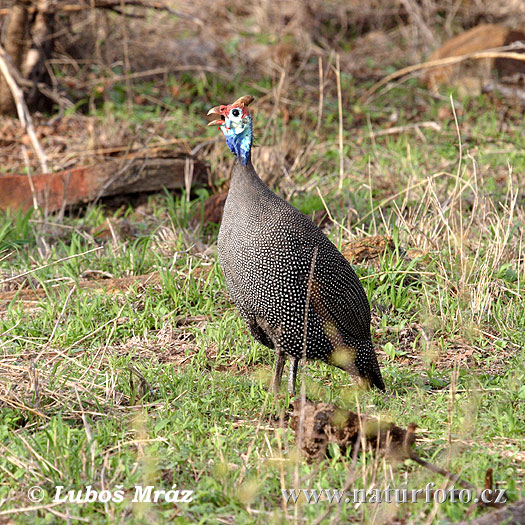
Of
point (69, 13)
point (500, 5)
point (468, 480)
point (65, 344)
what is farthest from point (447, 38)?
point (468, 480)

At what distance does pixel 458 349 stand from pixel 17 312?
2.18 meters

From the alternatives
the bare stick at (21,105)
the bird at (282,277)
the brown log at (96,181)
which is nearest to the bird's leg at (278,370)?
the bird at (282,277)

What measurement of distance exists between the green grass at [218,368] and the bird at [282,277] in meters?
0.20

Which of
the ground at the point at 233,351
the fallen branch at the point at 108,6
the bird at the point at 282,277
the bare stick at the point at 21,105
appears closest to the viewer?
the ground at the point at 233,351

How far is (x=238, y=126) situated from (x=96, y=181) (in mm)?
2746

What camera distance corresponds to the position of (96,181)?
231 inches

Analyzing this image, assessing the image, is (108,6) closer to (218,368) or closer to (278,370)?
(218,368)

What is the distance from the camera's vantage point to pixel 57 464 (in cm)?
260

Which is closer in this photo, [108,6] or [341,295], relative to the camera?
[341,295]

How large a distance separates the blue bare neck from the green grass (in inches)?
28.6

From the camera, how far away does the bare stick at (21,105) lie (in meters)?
6.12

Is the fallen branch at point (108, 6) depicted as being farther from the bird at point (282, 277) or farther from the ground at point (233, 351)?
the bird at point (282, 277)

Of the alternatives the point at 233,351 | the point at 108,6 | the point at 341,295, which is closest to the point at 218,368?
the point at 233,351

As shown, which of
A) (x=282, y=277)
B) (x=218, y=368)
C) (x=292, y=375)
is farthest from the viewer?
(x=218, y=368)
